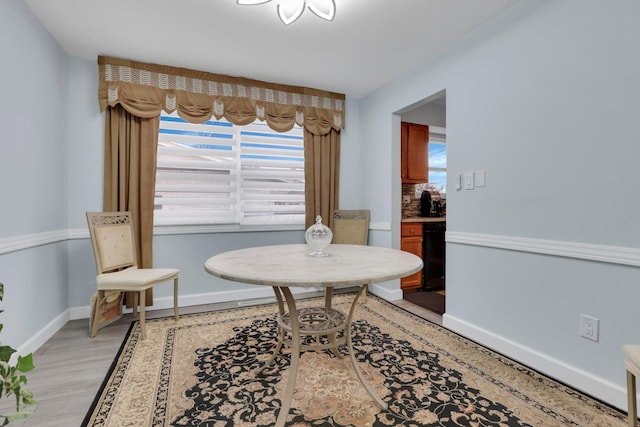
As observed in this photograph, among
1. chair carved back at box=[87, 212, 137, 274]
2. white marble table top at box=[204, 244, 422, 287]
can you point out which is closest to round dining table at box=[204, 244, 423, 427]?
white marble table top at box=[204, 244, 422, 287]

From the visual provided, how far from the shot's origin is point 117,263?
8.89ft

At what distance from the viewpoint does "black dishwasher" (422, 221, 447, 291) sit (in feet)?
12.5

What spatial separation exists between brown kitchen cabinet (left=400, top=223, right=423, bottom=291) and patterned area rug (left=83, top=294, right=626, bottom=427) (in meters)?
1.22

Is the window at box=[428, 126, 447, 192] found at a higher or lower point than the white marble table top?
higher

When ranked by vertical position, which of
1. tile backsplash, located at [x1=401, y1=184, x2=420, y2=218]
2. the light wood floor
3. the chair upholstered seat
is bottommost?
the light wood floor

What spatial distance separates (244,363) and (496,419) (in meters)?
1.45

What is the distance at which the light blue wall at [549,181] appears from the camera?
1637 millimetres

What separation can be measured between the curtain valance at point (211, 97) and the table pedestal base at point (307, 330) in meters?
2.16

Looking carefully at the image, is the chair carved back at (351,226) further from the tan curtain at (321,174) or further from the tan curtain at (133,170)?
the tan curtain at (133,170)

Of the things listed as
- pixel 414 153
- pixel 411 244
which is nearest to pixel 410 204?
pixel 414 153

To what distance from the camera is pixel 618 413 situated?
5.15ft

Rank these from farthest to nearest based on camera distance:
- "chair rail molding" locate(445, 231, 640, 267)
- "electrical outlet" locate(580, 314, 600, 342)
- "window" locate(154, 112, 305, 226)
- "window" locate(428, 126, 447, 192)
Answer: "window" locate(428, 126, 447, 192)
"window" locate(154, 112, 305, 226)
"electrical outlet" locate(580, 314, 600, 342)
"chair rail molding" locate(445, 231, 640, 267)

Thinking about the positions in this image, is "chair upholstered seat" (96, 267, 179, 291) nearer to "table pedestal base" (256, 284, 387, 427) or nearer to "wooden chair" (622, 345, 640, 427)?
"table pedestal base" (256, 284, 387, 427)

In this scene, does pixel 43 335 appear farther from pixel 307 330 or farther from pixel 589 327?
pixel 589 327
